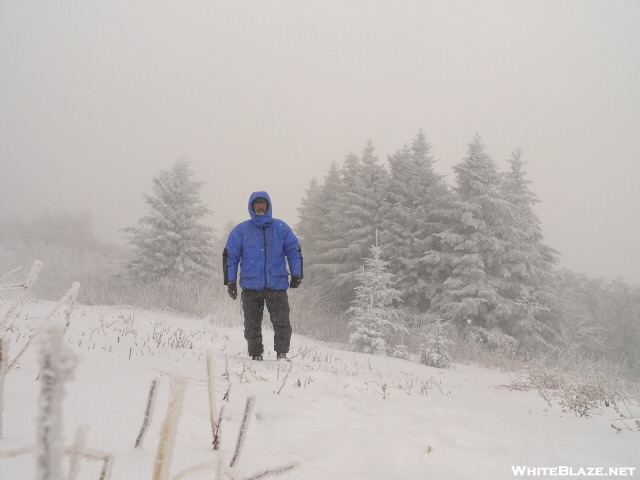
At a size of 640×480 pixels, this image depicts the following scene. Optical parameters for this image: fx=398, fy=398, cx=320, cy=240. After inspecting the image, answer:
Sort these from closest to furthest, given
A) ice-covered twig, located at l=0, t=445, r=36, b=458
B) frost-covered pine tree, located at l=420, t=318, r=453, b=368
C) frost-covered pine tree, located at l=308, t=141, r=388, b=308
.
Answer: ice-covered twig, located at l=0, t=445, r=36, b=458 < frost-covered pine tree, located at l=420, t=318, r=453, b=368 < frost-covered pine tree, located at l=308, t=141, r=388, b=308

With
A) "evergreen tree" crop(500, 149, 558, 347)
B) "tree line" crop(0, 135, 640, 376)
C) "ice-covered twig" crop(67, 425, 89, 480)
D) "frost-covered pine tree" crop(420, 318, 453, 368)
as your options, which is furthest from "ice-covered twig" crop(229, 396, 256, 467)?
"evergreen tree" crop(500, 149, 558, 347)

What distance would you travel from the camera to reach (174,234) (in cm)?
2092

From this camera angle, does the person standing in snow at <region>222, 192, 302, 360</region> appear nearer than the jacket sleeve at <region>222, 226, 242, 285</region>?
Yes

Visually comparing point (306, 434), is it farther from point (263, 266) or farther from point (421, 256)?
point (421, 256)

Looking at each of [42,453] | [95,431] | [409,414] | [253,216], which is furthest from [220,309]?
[42,453]

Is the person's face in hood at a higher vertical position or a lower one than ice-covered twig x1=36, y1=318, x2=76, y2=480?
higher

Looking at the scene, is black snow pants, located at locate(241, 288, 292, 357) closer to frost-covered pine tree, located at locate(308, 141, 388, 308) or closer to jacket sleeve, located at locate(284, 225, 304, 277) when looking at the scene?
jacket sleeve, located at locate(284, 225, 304, 277)

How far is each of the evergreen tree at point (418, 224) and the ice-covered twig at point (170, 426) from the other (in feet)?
65.7

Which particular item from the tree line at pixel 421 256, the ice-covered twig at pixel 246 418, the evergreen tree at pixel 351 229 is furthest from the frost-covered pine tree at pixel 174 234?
the ice-covered twig at pixel 246 418

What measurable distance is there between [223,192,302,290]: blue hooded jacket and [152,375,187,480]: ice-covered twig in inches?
205

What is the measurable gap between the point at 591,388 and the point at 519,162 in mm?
19561

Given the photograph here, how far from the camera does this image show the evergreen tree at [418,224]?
20695 millimetres

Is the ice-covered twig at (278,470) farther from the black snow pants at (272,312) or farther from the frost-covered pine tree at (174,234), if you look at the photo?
the frost-covered pine tree at (174,234)

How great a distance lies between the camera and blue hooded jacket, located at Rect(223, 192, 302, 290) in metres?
5.74
